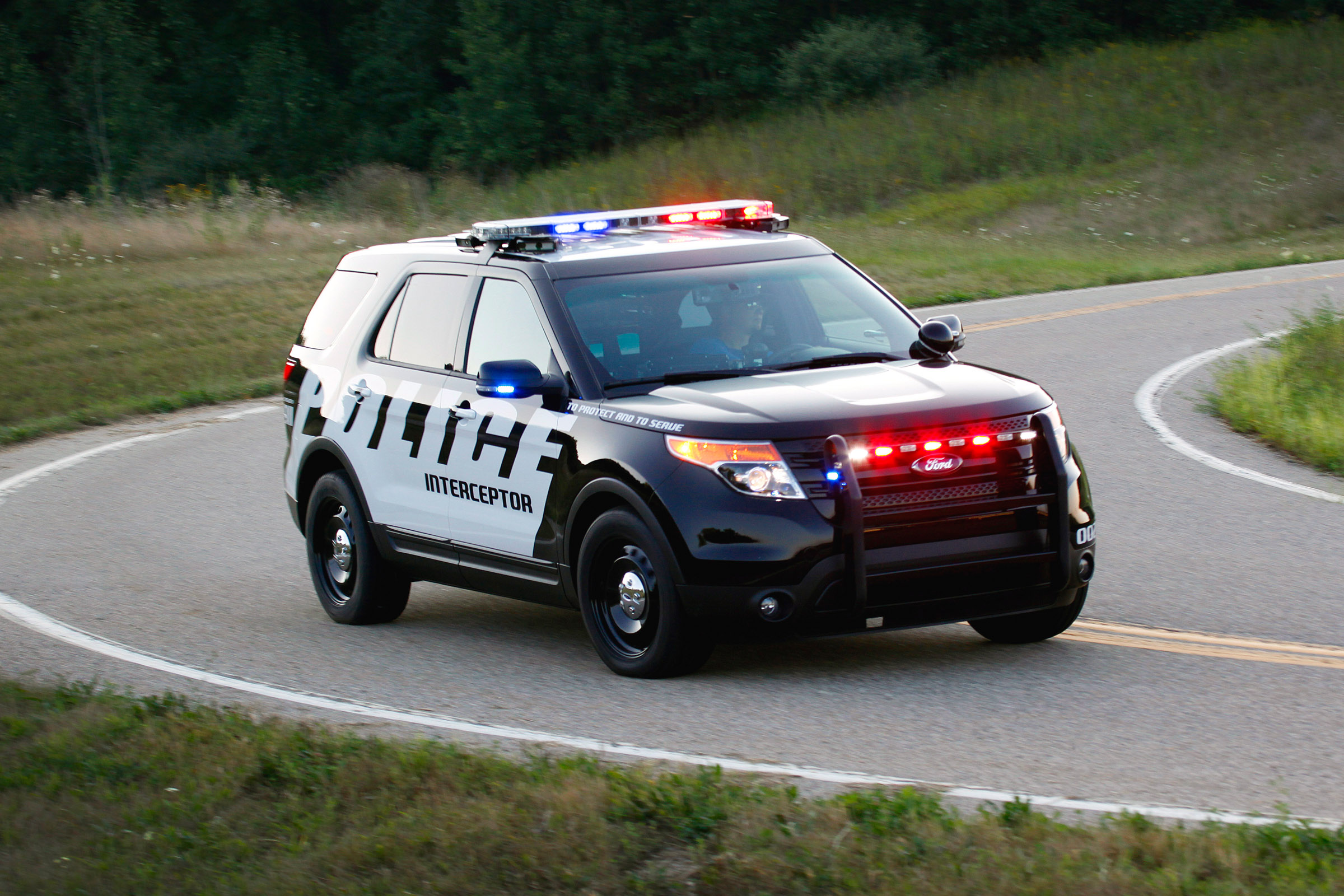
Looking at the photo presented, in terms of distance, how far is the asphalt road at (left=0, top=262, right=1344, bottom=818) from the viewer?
6070 millimetres

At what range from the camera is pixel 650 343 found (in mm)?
7805

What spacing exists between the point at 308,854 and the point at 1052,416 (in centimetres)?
365

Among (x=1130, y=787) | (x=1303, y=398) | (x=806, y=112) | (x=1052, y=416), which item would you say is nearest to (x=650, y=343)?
(x=1052, y=416)

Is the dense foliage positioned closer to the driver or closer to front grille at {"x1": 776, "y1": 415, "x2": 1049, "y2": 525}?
the driver

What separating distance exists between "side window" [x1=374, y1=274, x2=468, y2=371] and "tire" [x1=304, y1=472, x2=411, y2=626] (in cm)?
80

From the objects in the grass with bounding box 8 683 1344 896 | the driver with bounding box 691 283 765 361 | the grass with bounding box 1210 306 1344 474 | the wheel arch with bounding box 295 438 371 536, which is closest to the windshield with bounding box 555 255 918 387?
the driver with bounding box 691 283 765 361

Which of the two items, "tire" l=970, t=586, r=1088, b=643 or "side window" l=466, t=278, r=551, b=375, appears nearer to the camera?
"tire" l=970, t=586, r=1088, b=643

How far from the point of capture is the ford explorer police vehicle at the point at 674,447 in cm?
682

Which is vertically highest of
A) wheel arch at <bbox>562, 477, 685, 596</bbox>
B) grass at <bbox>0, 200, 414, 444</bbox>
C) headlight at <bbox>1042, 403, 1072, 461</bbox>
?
headlight at <bbox>1042, 403, 1072, 461</bbox>

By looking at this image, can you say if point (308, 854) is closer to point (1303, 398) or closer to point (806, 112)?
point (1303, 398)

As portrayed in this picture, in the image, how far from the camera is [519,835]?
504cm

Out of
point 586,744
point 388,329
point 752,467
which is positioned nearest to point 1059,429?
point 752,467

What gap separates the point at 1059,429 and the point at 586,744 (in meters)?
2.38

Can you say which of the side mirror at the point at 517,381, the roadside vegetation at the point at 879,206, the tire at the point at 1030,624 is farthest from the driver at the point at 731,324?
the roadside vegetation at the point at 879,206
